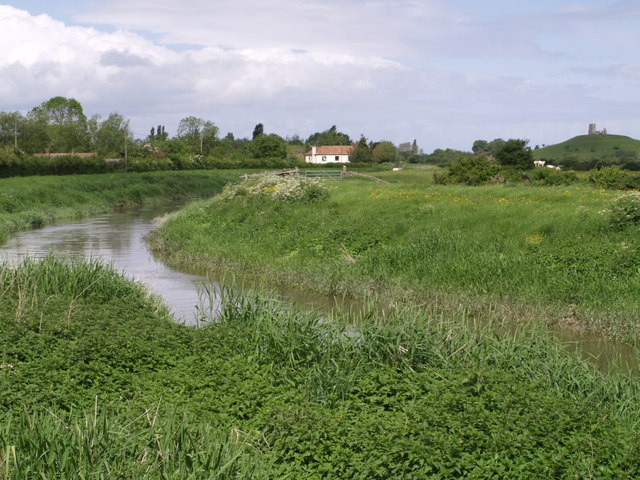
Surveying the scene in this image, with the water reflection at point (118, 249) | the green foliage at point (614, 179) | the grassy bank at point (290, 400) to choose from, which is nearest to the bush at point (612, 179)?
the green foliage at point (614, 179)

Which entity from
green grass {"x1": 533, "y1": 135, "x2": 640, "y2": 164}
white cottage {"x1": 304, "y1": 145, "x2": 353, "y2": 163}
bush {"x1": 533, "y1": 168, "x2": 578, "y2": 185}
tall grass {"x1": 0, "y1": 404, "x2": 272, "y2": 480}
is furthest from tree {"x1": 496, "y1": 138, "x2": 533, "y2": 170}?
white cottage {"x1": 304, "y1": 145, "x2": 353, "y2": 163}

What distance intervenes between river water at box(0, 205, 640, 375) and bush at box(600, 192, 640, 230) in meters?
6.73

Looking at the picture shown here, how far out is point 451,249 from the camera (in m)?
20.4

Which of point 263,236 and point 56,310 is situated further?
point 263,236

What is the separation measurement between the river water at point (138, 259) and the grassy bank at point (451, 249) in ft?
2.33

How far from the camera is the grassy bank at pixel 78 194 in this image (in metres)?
36.7

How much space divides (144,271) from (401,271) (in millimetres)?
7611

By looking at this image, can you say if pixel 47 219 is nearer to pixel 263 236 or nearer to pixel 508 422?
pixel 263 236

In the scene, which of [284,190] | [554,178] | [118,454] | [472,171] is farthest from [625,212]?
[472,171]

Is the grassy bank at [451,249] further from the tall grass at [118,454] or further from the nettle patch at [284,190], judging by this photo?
the tall grass at [118,454]

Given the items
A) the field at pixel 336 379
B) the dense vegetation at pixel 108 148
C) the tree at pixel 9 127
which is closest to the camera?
the field at pixel 336 379

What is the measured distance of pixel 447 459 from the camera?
720 centimetres

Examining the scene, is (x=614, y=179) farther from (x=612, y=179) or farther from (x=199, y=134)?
(x=199, y=134)

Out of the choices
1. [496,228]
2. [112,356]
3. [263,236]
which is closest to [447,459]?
[112,356]
